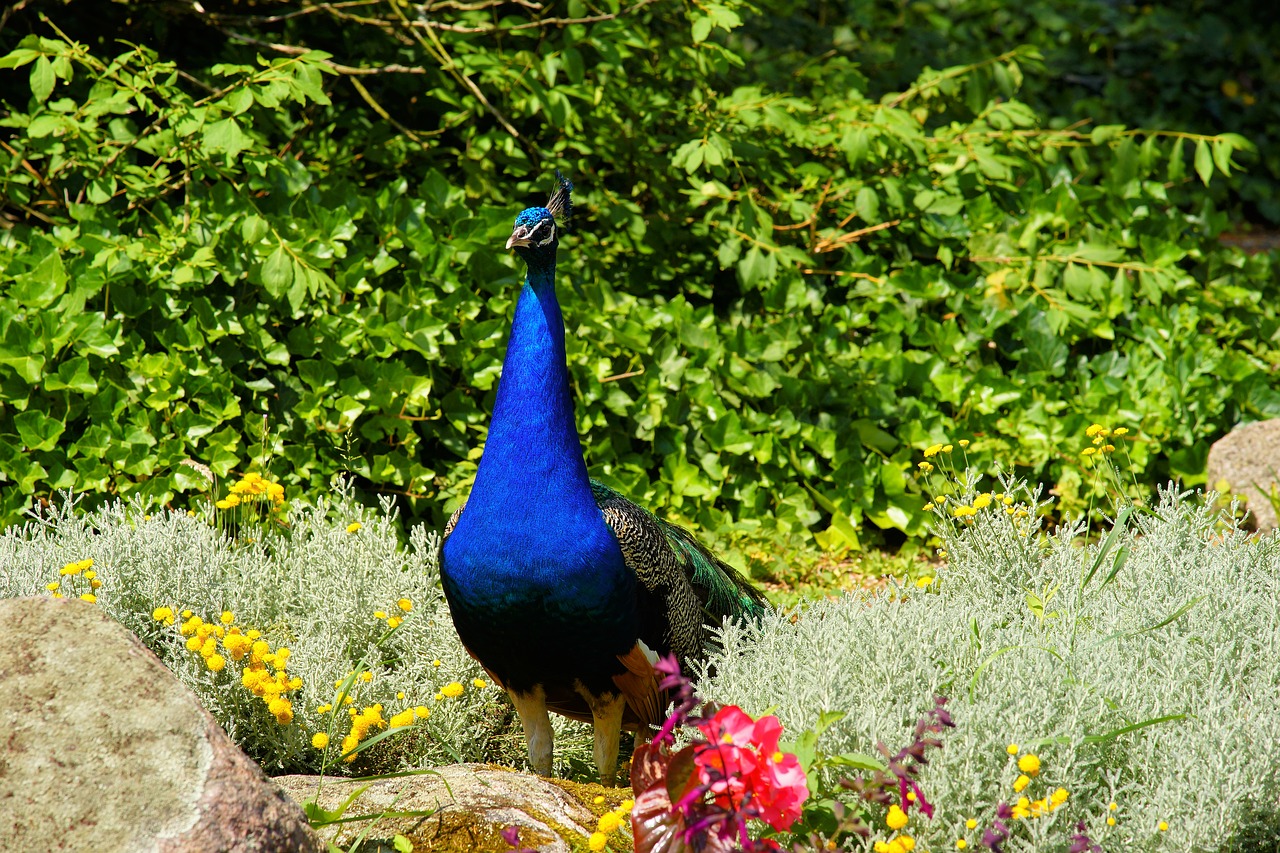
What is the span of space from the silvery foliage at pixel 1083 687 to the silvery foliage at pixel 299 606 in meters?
0.82

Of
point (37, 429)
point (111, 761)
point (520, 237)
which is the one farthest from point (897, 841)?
point (37, 429)

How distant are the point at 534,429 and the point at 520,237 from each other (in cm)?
43

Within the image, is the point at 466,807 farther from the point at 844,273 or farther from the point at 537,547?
the point at 844,273

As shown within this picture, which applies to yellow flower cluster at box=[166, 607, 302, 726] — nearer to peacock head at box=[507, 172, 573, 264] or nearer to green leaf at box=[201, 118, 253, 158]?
peacock head at box=[507, 172, 573, 264]

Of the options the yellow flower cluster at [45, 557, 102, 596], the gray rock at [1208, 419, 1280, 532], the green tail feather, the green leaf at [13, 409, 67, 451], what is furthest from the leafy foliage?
the green tail feather

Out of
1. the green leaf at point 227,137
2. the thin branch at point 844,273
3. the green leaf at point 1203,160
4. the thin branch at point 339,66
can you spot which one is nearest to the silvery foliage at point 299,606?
the green leaf at point 227,137

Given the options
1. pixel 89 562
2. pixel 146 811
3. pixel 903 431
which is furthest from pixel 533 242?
pixel 903 431

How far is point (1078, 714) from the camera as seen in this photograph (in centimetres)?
216

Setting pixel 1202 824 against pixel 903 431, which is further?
pixel 903 431

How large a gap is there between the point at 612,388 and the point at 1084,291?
2045 mm

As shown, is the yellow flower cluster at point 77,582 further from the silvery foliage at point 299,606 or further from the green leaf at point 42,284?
the green leaf at point 42,284

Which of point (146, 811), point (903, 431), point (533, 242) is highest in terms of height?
point (533, 242)

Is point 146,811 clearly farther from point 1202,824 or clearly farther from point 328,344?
point 328,344

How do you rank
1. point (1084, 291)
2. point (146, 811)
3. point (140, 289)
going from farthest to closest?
point (1084, 291)
point (140, 289)
point (146, 811)
